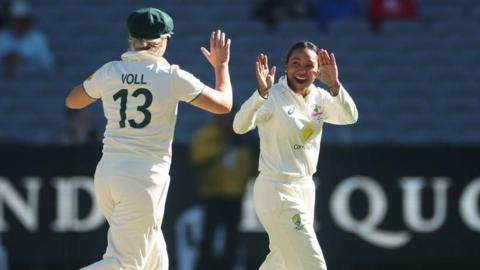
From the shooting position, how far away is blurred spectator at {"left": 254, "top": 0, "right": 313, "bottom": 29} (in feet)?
44.2

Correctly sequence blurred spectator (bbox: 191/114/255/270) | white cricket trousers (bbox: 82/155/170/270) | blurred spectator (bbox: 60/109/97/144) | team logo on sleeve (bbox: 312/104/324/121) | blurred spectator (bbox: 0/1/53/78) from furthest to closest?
blurred spectator (bbox: 0/1/53/78)
blurred spectator (bbox: 60/109/97/144)
blurred spectator (bbox: 191/114/255/270)
team logo on sleeve (bbox: 312/104/324/121)
white cricket trousers (bbox: 82/155/170/270)

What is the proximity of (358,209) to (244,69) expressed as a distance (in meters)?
3.03

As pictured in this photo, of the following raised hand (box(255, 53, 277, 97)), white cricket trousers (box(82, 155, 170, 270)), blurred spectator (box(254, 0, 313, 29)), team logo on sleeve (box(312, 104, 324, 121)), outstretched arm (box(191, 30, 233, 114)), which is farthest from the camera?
blurred spectator (box(254, 0, 313, 29))

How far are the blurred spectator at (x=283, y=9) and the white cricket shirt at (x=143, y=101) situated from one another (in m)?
6.69

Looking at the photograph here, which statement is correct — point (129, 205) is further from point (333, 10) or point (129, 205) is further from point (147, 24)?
point (333, 10)

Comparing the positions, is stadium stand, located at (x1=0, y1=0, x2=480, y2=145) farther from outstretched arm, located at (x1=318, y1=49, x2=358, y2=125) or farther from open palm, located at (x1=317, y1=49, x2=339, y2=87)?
open palm, located at (x1=317, y1=49, x2=339, y2=87)

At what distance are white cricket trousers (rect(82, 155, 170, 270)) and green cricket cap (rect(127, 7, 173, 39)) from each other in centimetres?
68

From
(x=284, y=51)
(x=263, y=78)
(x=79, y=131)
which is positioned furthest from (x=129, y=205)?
(x=284, y=51)

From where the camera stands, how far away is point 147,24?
6832mm

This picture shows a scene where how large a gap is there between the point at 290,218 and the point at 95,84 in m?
1.36

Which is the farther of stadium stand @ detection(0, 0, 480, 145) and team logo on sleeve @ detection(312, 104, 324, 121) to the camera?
stadium stand @ detection(0, 0, 480, 145)

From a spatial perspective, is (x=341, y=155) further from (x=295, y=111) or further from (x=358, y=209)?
(x=295, y=111)

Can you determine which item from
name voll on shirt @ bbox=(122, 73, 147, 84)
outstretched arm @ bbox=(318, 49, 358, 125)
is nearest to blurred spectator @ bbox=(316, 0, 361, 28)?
outstretched arm @ bbox=(318, 49, 358, 125)

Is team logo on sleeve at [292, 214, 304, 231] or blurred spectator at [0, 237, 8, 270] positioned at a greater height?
team logo on sleeve at [292, 214, 304, 231]
